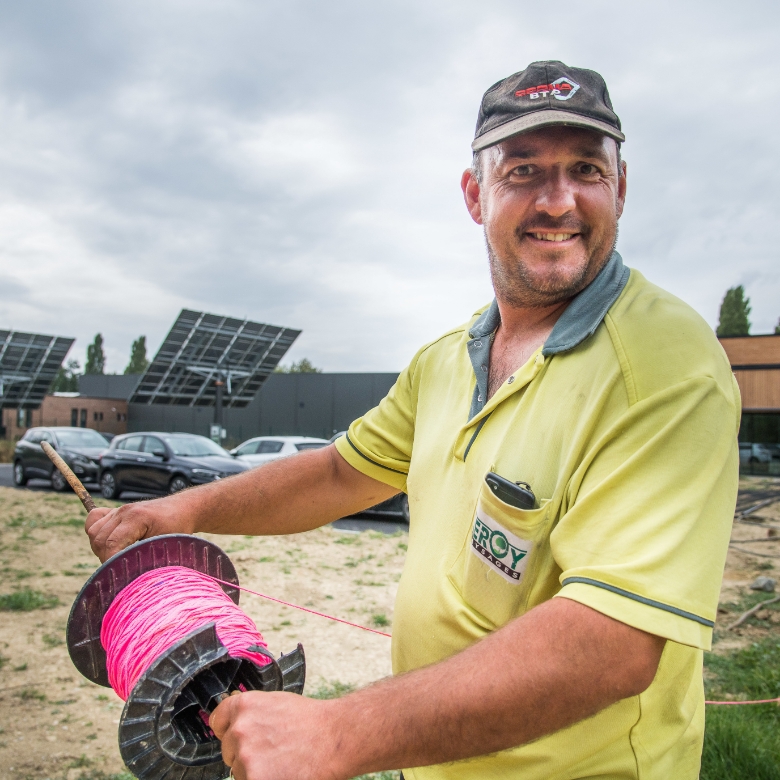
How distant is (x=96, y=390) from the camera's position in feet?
171

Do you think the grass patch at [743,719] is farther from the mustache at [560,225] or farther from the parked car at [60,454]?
the parked car at [60,454]

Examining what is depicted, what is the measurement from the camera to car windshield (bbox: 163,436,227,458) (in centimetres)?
1465

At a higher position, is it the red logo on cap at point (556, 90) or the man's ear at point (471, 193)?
the red logo on cap at point (556, 90)

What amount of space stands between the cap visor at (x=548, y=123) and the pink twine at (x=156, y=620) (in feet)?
4.33

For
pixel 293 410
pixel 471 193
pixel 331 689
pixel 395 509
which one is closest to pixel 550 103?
pixel 471 193

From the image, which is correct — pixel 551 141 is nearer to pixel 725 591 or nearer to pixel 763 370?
pixel 725 591

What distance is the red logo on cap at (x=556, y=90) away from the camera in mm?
1582

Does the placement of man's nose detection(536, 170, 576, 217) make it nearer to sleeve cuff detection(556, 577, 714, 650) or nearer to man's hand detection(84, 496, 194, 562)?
sleeve cuff detection(556, 577, 714, 650)

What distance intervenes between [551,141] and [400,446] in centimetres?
101

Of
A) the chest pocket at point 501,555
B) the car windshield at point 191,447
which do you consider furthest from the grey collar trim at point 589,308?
the car windshield at point 191,447

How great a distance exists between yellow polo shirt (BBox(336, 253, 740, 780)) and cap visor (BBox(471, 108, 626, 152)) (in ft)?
0.98

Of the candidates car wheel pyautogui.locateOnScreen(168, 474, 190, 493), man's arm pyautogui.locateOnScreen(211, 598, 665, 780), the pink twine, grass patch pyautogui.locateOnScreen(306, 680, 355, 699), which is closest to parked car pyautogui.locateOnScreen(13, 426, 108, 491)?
car wheel pyautogui.locateOnScreen(168, 474, 190, 493)

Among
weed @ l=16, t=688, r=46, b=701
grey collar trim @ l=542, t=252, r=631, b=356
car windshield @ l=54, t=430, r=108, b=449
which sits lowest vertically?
weed @ l=16, t=688, r=46, b=701

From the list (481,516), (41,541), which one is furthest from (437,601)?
(41,541)
